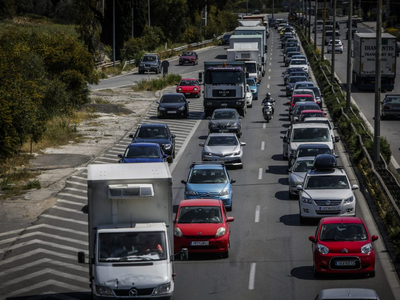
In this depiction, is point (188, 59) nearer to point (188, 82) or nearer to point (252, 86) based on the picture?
point (188, 82)

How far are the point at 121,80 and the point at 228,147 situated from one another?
42833 mm

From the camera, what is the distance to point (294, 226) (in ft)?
82.2

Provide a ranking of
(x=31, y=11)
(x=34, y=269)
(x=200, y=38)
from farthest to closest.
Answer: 1. (x=31, y=11)
2. (x=200, y=38)
3. (x=34, y=269)

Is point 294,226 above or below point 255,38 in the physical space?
below

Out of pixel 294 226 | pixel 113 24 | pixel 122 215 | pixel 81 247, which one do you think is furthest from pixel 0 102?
pixel 113 24

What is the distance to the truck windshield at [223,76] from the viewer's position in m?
50.8

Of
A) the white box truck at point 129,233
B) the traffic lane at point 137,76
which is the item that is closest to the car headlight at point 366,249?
the white box truck at point 129,233

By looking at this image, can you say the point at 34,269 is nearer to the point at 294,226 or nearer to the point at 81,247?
the point at 81,247

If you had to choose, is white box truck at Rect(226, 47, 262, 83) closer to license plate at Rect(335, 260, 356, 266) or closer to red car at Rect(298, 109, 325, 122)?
red car at Rect(298, 109, 325, 122)

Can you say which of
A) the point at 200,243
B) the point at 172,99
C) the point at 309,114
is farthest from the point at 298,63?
the point at 200,243

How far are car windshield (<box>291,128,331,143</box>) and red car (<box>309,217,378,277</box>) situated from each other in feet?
53.0

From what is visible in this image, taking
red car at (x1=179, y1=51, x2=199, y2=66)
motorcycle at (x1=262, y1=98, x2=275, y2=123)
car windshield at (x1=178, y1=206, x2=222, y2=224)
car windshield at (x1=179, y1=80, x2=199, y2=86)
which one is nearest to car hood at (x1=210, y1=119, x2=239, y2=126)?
motorcycle at (x1=262, y1=98, x2=275, y2=123)

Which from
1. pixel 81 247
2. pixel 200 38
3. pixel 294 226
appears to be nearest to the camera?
pixel 81 247

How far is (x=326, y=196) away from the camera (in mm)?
→ 24672
